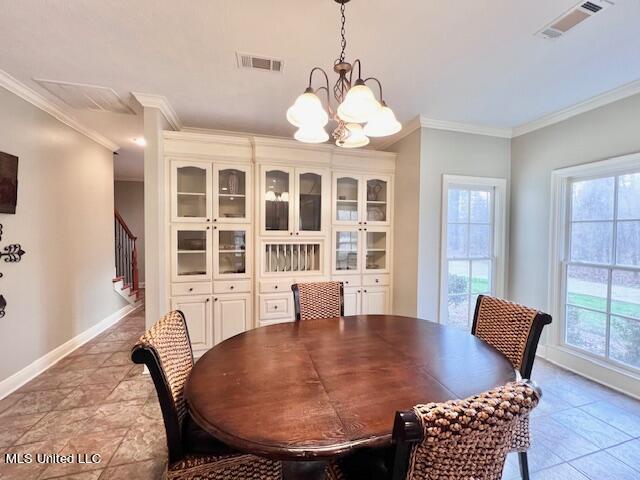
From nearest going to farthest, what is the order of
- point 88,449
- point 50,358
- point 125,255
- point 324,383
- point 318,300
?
point 324,383
point 88,449
point 318,300
point 50,358
point 125,255

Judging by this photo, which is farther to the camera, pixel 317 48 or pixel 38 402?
pixel 38 402

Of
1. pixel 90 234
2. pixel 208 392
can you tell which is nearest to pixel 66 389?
pixel 90 234

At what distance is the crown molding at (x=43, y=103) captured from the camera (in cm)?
242

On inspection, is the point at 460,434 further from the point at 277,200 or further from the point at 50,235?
the point at 50,235

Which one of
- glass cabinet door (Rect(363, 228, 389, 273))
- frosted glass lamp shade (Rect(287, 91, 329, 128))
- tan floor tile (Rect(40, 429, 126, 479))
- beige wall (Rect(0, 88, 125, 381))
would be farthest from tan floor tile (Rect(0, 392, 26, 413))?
glass cabinet door (Rect(363, 228, 389, 273))

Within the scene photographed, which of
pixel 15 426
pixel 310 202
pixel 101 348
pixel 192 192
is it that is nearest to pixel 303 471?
pixel 15 426

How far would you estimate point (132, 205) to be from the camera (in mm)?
6684

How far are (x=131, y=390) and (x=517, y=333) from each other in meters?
2.96

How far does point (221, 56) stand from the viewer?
2.11 m

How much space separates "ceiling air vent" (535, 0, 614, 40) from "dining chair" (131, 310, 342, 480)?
2.61 metres

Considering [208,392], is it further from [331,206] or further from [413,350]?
[331,206]

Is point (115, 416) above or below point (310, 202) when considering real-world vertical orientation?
below

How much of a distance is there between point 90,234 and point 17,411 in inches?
85.9

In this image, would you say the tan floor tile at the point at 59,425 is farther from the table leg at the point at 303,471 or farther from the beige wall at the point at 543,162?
the beige wall at the point at 543,162
